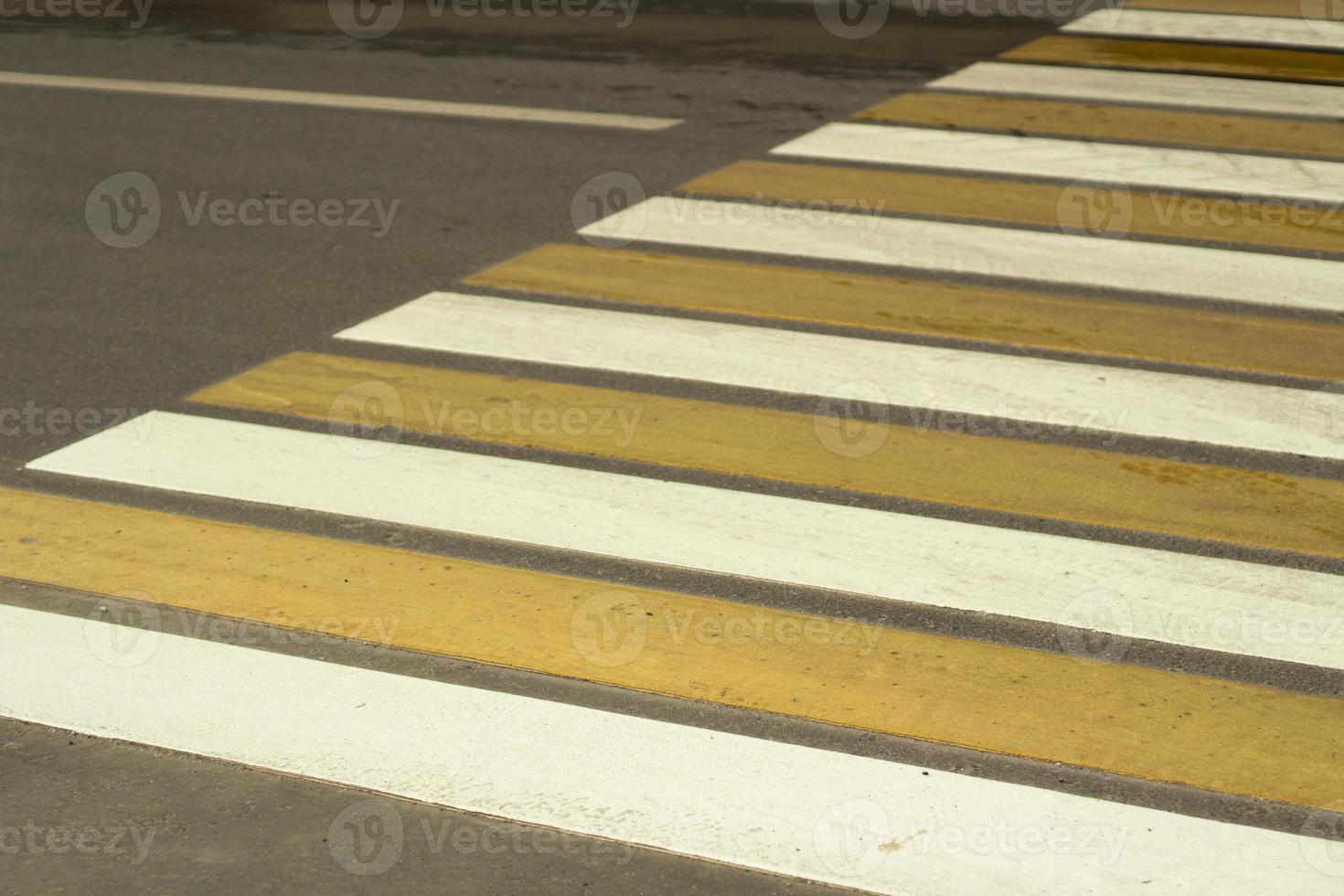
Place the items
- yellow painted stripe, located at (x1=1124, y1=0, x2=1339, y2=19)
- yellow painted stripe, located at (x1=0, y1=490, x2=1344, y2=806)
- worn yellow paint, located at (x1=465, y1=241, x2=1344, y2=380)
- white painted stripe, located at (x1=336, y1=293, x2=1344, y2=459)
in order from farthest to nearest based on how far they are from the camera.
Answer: yellow painted stripe, located at (x1=1124, y1=0, x2=1339, y2=19) → worn yellow paint, located at (x1=465, y1=241, x2=1344, y2=380) → white painted stripe, located at (x1=336, y1=293, x2=1344, y2=459) → yellow painted stripe, located at (x1=0, y1=490, x2=1344, y2=806)

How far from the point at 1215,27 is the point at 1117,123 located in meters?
2.77

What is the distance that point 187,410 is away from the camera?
5523 mm

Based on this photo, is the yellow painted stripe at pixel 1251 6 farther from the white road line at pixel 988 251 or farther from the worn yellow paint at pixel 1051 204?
the white road line at pixel 988 251

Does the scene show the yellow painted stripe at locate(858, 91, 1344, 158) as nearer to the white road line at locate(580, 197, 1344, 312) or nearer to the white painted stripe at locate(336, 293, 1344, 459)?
the white road line at locate(580, 197, 1344, 312)

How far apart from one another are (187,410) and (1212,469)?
3534 mm

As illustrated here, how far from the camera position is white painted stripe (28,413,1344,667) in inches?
164

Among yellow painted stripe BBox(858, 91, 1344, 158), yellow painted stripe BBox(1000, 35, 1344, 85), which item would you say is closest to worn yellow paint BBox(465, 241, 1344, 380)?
yellow painted stripe BBox(858, 91, 1344, 158)

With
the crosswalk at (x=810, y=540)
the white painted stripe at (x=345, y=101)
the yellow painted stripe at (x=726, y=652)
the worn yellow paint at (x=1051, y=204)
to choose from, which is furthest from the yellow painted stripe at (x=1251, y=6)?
the yellow painted stripe at (x=726, y=652)

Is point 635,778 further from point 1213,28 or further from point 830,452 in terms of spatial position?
point 1213,28

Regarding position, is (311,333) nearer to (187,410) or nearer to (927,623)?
(187,410)

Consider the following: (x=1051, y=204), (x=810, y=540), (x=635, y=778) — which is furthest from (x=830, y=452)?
(x=1051, y=204)

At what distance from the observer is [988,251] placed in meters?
7.01

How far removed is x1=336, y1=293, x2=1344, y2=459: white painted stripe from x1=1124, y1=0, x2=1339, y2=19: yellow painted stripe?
6.78 metres

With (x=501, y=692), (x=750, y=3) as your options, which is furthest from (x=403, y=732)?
(x=750, y=3)
